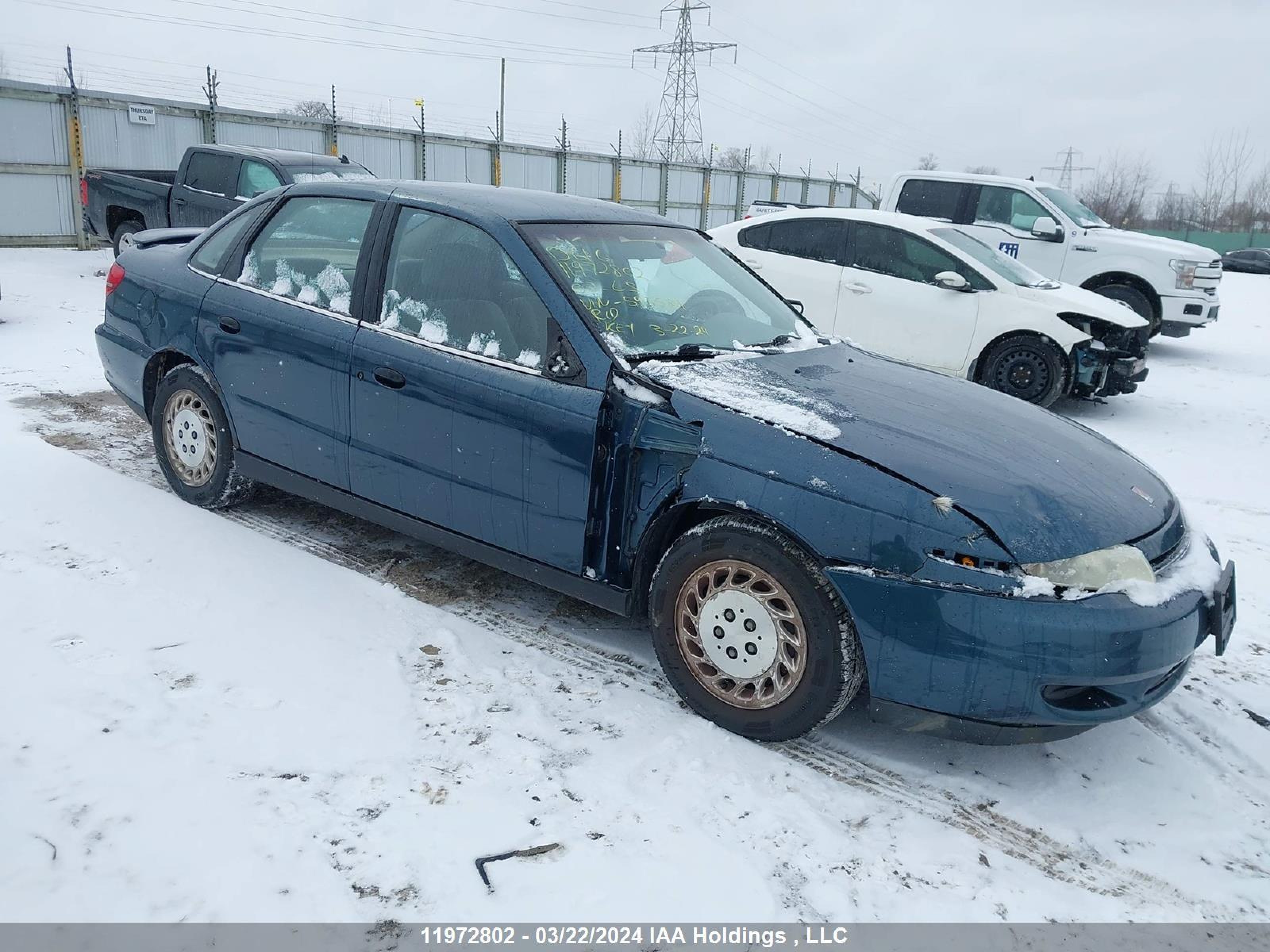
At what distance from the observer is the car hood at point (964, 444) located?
2816mm

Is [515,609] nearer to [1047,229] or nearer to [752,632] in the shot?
[752,632]

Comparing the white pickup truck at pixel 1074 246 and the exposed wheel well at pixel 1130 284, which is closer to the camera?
the white pickup truck at pixel 1074 246

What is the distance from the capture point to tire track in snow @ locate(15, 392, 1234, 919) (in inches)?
105

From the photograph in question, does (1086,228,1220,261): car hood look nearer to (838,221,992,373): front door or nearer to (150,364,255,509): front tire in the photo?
(838,221,992,373): front door

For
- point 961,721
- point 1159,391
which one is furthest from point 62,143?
point 961,721

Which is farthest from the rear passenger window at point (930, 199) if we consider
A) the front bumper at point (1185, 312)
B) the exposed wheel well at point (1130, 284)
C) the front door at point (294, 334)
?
the front door at point (294, 334)

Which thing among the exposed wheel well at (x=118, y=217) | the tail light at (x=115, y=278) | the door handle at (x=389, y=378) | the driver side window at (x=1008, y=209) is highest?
the driver side window at (x=1008, y=209)

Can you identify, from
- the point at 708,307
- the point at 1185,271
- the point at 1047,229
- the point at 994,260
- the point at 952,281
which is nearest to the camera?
the point at 708,307

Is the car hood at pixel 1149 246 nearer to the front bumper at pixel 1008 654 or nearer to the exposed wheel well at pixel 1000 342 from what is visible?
the exposed wheel well at pixel 1000 342

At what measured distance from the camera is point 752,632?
119 inches

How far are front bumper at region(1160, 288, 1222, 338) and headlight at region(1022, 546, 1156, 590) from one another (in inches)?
370

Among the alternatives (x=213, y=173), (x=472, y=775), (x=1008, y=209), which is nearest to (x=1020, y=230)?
(x=1008, y=209)

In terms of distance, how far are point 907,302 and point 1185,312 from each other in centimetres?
485

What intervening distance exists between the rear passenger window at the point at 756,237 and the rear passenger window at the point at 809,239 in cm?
4
